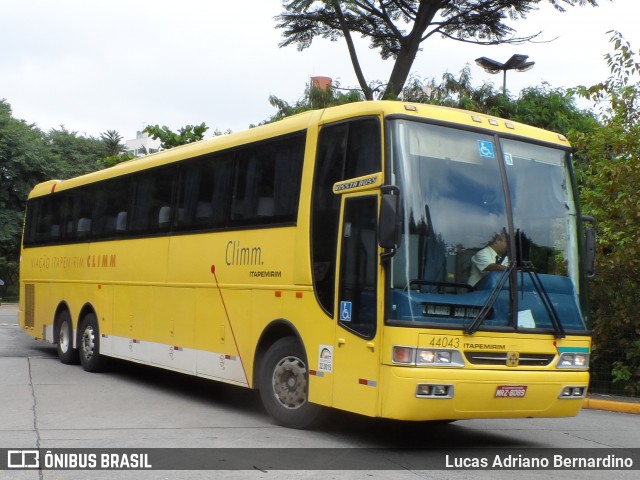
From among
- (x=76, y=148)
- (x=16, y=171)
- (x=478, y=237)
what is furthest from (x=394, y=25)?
(x=76, y=148)

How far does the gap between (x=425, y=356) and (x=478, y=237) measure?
1.28 meters

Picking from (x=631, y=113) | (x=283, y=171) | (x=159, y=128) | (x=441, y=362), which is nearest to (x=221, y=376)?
(x=283, y=171)

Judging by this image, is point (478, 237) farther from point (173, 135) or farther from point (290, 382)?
point (173, 135)

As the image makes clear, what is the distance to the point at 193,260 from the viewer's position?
12461 mm

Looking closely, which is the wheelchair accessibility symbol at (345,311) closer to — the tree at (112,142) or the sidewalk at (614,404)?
the sidewalk at (614,404)

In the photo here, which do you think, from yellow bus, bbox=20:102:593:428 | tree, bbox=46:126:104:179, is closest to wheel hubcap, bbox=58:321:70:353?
yellow bus, bbox=20:102:593:428

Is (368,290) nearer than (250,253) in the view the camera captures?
Yes

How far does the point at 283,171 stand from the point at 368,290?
2.35m

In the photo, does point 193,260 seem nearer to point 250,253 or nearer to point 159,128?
point 250,253

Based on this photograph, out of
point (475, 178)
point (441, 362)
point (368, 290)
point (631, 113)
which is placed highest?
point (631, 113)

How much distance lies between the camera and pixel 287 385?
10.1 m

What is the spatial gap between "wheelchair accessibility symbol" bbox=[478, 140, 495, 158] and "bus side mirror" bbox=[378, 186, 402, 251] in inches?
52.0

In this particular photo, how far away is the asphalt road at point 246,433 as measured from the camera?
26.5ft

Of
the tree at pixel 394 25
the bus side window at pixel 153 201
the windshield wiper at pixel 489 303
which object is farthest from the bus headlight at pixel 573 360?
the tree at pixel 394 25
